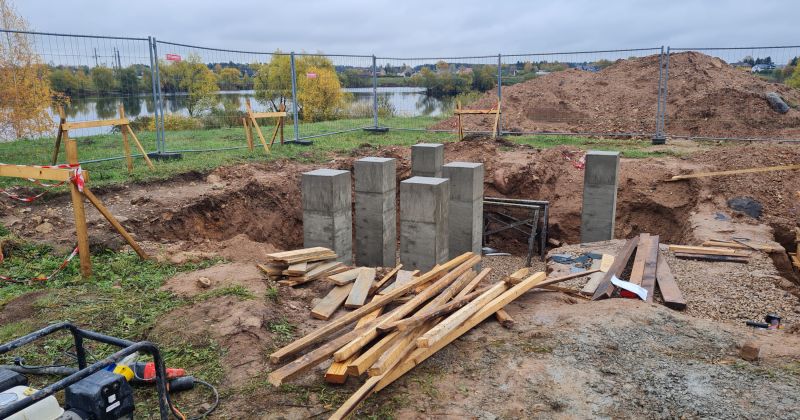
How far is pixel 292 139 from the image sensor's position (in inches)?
624

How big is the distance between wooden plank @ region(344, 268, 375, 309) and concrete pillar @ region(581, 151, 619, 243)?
6040mm

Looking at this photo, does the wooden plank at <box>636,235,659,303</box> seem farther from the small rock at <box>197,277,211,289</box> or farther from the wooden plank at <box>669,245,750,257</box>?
the small rock at <box>197,277,211,289</box>

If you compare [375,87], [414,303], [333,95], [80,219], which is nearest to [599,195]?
[414,303]

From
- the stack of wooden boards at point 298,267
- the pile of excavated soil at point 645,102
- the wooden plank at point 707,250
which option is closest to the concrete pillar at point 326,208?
the stack of wooden boards at point 298,267

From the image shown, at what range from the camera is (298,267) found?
7.28m

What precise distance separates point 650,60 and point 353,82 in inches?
498

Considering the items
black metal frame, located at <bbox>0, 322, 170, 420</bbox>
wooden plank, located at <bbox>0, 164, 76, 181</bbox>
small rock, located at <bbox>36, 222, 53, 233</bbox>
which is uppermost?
wooden plank, located at <bbox>0, 164, 76, 181</bbox>

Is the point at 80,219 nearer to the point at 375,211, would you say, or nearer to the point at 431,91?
the point at 375,211

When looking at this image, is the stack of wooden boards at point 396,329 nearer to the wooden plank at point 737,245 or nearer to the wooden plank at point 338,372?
the wooden plank at point 338,372

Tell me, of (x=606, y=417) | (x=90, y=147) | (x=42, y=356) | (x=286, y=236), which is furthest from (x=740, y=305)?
(x=90, y=147)

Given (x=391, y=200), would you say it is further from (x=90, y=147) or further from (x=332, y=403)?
(x=90, y=147)

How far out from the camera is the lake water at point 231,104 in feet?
43.4

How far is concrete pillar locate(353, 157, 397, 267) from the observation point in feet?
33.9

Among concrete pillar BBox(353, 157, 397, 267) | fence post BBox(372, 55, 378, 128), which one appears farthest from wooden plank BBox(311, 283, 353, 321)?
fence post BBox(372, 55, 378, 128)
